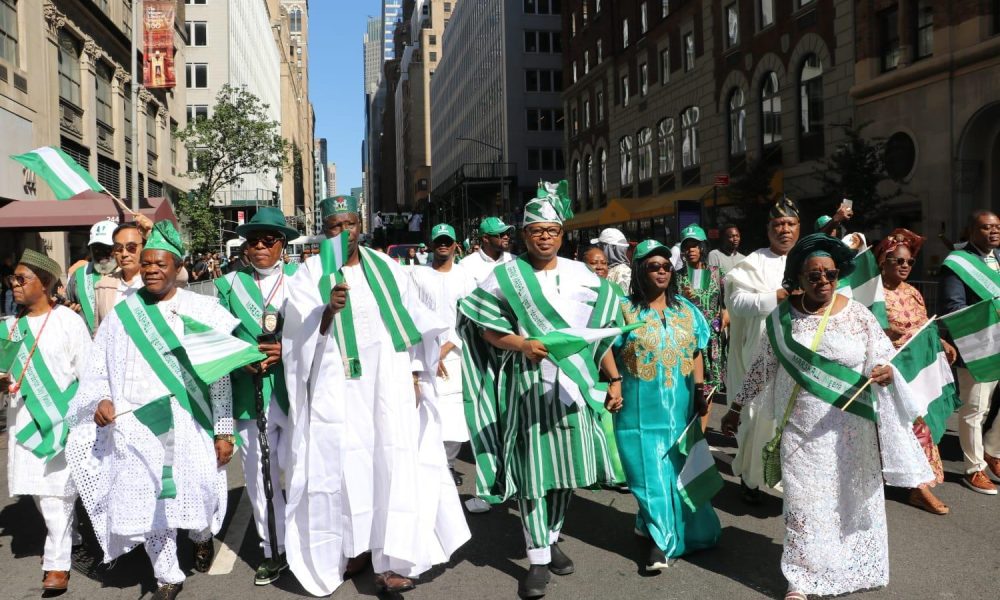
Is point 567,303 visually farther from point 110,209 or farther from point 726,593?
point 110,209

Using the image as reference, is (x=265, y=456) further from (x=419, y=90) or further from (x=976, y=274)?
(x=419, y=90)

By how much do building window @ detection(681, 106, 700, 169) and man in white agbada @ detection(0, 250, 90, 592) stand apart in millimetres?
29305

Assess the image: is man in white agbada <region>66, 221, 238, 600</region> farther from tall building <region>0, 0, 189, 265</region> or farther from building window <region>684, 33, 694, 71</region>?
building window <region>684, 33, 694, 71</region>

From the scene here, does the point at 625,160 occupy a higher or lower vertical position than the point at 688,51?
lower

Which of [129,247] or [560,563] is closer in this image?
[560,563]

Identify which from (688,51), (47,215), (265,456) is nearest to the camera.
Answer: (265,456)

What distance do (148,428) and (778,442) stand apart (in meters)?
3.26

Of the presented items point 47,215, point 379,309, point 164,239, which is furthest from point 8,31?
point 379,309

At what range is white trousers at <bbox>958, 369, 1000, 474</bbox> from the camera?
643 centimetres

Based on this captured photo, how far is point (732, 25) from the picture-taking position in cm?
2942

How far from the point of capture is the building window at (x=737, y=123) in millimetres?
28464

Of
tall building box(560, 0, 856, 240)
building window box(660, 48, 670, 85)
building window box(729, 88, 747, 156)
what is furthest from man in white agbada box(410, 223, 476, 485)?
building window box(660, 48, 670, 85)

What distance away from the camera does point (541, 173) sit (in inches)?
2606

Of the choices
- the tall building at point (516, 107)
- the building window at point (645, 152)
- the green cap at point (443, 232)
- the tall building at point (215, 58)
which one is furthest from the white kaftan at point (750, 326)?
the tall building at point (215, 58)
